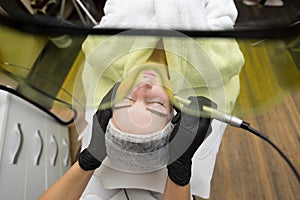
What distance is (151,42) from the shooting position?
0.52m

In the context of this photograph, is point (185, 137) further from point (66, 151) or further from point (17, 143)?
point (66, 151)

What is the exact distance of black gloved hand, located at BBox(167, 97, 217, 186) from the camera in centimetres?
64

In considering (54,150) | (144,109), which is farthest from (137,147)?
(54,150)

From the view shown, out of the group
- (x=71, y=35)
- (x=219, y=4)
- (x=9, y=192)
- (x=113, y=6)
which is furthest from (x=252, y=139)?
(x=71, y=35)

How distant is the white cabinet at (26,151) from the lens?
32.0 inches

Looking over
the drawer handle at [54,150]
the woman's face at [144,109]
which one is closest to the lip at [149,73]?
the woman's face at [144,109]

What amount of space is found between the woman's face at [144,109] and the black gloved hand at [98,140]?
2cm

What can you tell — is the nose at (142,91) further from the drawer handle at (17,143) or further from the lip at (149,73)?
the drawer handle at (17,143)

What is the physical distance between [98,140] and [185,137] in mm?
197

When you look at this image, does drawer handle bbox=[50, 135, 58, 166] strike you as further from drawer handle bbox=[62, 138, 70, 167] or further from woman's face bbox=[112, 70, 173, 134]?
woman's face bbox=[112, 70, 173, 134]

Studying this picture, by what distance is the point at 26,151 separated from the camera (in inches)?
36.0

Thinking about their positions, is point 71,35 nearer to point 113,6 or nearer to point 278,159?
point 113,6

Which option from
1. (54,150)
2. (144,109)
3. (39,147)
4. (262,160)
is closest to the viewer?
(144,109)

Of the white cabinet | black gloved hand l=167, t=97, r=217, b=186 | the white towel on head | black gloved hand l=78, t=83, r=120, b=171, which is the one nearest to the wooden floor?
the white towel on head
